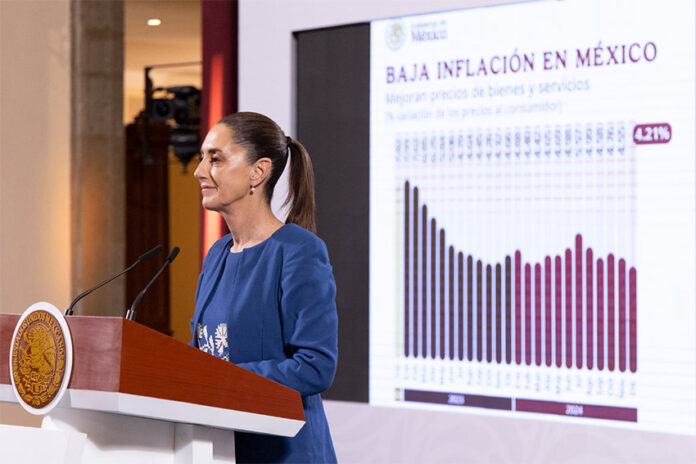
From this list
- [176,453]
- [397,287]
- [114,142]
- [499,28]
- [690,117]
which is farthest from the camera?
[114,142]

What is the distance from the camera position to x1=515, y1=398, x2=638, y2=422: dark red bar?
2545 millimetres

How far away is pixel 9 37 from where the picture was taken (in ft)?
12.3

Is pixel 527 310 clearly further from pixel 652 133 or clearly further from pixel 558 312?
pixel 652 133

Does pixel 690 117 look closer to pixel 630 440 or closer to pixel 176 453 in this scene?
pixel 630 440

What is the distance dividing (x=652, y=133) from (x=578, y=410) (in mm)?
902

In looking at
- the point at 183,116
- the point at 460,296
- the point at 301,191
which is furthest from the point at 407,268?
the point at 183,116

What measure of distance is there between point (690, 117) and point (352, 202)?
119cm

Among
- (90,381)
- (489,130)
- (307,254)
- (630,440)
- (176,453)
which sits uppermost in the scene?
(489,130)

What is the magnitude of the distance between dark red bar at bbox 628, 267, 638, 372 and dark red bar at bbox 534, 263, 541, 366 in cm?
29

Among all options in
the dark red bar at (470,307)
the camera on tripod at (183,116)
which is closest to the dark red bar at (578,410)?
the dark red bar at (470,307)

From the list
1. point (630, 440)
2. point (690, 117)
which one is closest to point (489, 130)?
point (690, 117)

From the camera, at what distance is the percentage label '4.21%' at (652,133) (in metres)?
2.51

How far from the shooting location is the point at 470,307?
9.32ft

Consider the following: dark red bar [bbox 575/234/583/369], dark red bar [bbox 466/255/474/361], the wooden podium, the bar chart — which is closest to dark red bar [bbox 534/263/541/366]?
the bar chart
